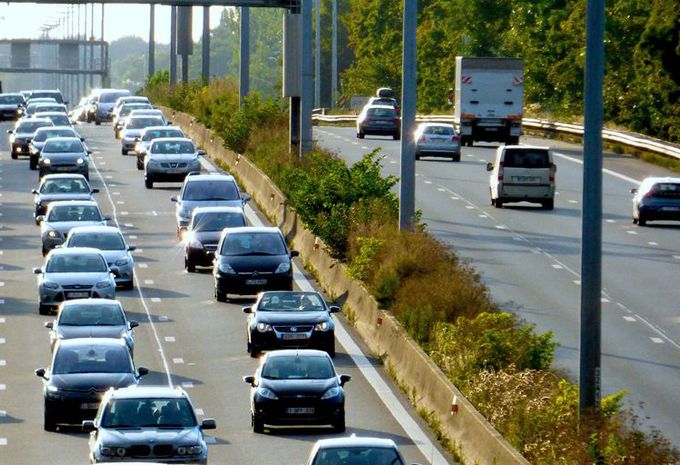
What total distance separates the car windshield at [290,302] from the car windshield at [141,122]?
4286 centimetres

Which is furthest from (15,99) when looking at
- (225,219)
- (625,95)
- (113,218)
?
(225,219)

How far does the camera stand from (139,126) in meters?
75.9

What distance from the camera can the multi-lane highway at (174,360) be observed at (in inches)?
1005

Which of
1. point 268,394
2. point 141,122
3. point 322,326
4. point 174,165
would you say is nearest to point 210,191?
point 174,165

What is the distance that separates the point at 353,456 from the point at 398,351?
36.8ft

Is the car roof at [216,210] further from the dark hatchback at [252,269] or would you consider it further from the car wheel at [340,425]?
the car wheel at [340,425]

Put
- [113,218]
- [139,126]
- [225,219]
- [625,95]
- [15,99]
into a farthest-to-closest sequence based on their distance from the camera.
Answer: [15,99] < [625,95] < [139,126] < [113,218] < [225,219]

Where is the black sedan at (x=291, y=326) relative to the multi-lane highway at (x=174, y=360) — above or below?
above

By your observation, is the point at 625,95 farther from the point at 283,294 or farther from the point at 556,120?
the point at 283,294

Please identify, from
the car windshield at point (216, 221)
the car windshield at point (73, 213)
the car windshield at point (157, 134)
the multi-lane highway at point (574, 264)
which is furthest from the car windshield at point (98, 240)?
the car windshield at point (157, 134)

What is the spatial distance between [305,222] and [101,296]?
850 centimetres

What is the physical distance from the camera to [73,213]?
47.0 m

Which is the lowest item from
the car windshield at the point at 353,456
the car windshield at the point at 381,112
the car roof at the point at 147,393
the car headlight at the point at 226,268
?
the car headlight at the point at 226,268

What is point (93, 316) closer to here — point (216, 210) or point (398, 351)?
point (398, 351)
